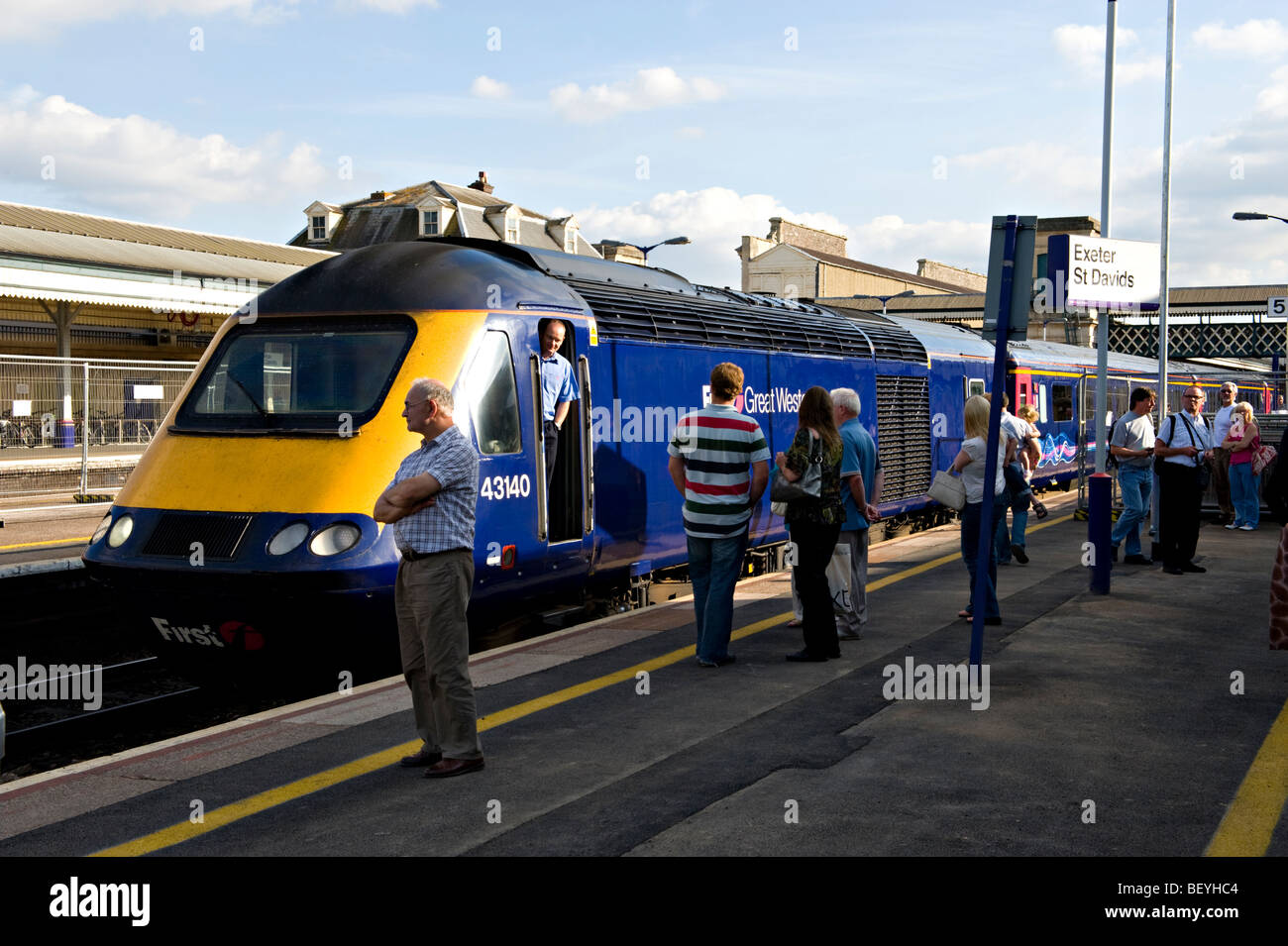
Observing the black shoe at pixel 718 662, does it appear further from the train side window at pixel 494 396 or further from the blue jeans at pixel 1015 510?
the blue jeans at pixel 1015 510

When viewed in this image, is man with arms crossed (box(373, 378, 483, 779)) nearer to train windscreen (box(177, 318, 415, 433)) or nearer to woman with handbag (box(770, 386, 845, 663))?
train windscreen (box(177, 318, 415, 433))

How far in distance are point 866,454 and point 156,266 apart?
24593mm

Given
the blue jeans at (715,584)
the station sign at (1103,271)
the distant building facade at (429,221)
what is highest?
the distant building facade at (429,221)

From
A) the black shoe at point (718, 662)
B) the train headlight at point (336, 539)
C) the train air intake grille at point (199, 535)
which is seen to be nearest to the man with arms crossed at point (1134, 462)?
the black shoe at point (718, 662)

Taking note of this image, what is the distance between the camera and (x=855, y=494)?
8445mm

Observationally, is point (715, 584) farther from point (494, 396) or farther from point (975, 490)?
point (975, 490)

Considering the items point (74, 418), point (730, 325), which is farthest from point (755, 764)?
point (74, 418)

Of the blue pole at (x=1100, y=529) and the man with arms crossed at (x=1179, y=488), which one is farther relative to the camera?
the man with arms crossed at (x=1179, y=488)

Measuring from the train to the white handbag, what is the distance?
237 cm

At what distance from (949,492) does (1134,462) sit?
4.11m

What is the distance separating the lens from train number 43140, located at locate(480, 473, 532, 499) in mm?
8016

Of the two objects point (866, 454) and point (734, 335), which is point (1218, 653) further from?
point (734, 335)

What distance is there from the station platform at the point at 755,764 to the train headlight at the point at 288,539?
3.05ft

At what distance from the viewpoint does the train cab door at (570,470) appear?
8.72m
